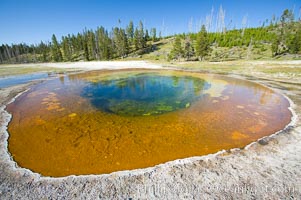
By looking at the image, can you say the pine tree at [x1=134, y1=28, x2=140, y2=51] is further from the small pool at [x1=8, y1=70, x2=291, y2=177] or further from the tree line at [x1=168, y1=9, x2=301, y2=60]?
the small pool at [x1=8, y1=70, x2=291, y2=177]

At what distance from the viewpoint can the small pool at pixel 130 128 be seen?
5559mm

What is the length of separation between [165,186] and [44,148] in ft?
16.3

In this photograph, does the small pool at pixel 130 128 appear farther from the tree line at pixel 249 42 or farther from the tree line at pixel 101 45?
the tree line at pixel 101 45

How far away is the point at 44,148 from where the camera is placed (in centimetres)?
624

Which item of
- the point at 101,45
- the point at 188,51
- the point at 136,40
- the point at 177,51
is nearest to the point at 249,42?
the point at 188,51

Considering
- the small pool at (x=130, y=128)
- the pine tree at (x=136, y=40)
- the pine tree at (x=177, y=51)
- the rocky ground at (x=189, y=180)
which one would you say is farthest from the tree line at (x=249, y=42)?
the rocky ground at (x=189, y=180)

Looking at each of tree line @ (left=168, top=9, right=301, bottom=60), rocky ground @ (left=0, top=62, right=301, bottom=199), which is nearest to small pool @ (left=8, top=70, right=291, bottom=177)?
rocky ground @ (left=0, top=62, right=301, bottom=199)

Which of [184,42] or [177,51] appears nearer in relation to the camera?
[177,51]

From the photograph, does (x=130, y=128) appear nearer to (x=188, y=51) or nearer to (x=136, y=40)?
(x=188, y=51)

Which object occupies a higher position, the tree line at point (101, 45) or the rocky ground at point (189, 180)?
the tree line at point (101, 45)

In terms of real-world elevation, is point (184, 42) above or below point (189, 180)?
above

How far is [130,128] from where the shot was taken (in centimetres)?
786

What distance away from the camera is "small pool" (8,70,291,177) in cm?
556

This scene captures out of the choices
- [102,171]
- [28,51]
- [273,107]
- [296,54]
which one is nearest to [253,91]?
[273,107]
